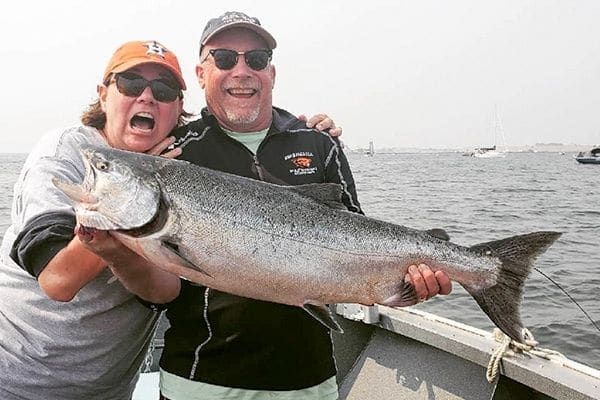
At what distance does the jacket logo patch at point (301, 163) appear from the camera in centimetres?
405

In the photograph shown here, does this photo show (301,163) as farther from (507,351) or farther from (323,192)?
(507,351)

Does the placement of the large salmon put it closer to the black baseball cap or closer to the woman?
the woman

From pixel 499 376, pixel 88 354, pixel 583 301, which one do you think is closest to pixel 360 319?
pixel 499 376

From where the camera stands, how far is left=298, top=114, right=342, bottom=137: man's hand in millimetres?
4328

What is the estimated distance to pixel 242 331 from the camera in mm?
3637

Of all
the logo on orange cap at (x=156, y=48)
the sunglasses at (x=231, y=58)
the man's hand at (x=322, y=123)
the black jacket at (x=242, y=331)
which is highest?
the logo on orange cap at (x=156, y=48)

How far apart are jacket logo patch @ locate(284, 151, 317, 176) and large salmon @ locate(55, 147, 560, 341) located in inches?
16.7

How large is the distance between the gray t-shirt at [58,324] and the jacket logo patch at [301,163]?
1269mm

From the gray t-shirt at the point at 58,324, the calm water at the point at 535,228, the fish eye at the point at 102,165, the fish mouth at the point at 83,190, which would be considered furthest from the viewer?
the calm water at the point at 535,228

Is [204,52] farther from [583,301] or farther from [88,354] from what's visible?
[583,301]

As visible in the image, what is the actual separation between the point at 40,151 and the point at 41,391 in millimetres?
1427

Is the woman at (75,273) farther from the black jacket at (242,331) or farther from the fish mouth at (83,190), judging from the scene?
the black jacket at (242,331)

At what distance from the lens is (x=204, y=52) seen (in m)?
4.11

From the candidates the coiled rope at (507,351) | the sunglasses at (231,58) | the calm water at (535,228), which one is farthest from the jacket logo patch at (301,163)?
the calm water at (535,228)
